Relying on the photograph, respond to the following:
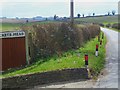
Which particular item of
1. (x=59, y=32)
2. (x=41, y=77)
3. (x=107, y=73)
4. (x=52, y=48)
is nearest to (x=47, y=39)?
(x=52, y=48)

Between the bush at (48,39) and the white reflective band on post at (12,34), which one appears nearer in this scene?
the white reflective band on post at (12,34)

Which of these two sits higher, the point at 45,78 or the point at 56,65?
the point at 56,65

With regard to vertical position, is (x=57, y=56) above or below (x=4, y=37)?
below

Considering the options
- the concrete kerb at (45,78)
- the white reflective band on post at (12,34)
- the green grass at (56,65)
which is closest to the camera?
the concrete kerb at (45,78)

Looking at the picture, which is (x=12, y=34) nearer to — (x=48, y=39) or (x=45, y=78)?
(x=48, y=39)

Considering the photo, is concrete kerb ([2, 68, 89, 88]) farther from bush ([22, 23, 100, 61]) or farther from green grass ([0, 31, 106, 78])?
bush ([22, 23, 100, 61])

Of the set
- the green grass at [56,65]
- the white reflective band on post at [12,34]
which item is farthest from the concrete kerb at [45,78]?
the white reflective band on post at [12,34]

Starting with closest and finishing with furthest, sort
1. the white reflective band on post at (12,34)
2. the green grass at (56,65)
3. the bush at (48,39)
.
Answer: the green grass at (56,65) → the white reflective band on post at (12,34) → the bush at (48,39)

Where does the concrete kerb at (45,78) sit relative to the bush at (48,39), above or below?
below

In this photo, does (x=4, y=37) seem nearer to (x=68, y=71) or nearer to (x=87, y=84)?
(x=68, y=71)

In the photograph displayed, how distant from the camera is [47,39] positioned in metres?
19.5

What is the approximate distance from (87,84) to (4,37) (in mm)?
5922

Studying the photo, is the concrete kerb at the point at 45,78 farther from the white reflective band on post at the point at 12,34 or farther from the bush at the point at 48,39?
the bush at the point at 48,39

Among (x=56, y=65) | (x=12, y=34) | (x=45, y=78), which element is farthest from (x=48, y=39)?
(x=45, y=78)
